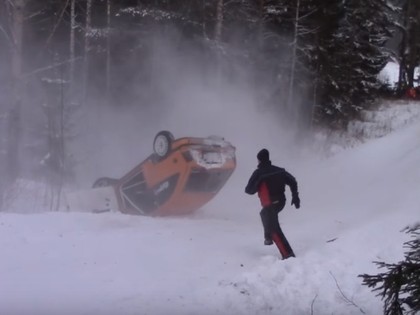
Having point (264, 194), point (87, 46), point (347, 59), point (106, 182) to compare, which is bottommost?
point (106, 182)

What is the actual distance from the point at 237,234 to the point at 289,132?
15.0 m

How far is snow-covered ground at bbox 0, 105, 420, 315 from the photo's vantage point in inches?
242

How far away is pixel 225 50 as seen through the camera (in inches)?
920

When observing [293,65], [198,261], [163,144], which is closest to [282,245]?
[198,261]

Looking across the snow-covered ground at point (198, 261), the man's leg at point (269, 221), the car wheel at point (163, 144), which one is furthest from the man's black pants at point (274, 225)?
the car wheel at point (163, 144)

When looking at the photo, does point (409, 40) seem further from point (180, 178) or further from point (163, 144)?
point (180, 178)

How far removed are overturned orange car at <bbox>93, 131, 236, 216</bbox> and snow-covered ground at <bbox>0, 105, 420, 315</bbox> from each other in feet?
1.64

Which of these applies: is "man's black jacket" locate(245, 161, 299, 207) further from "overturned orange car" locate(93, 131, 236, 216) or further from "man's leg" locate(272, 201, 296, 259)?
"overturned orange car" locate(93, 131, 236, 216)

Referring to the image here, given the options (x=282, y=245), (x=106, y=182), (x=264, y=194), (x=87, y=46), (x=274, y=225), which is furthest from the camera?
(x=87, y=46)

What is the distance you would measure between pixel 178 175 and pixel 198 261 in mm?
3406

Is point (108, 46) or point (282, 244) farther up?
point (108, 46)

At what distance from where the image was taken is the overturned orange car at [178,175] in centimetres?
1098

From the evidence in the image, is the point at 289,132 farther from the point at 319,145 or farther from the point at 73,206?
the point at 73,206

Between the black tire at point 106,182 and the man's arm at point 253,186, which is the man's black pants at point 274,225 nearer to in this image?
the man's arm at point 253,186
